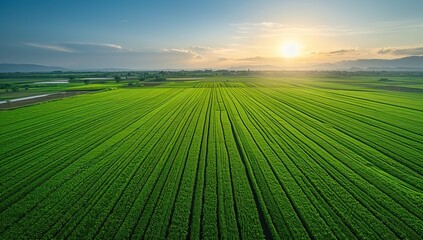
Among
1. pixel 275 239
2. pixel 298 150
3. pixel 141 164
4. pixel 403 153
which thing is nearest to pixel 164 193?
pixel 141 164

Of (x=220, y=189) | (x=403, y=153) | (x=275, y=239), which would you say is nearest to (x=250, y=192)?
(x=220, y=189)

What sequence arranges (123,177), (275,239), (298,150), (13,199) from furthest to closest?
(298,150) → (123,177) → (13,199) → (275,239)

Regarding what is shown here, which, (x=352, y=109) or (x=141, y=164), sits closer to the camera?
(x=141, y=164)

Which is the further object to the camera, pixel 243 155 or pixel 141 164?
pixel 243 155

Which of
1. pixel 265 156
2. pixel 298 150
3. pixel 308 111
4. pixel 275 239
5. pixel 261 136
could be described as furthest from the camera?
pixel 308 111

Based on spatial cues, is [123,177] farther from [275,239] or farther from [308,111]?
[308,111]

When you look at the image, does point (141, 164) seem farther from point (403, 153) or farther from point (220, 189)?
point (403, 153)
